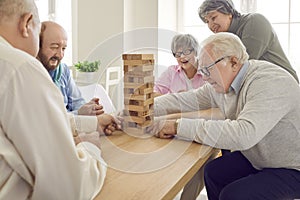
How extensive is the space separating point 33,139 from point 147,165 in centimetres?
44

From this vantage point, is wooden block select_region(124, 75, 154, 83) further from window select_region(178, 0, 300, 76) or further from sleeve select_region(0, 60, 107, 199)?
window select_region(178, 0, 300, 76)

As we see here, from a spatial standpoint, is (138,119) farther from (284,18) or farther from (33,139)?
(284,18)

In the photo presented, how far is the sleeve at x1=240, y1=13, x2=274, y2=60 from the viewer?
6.84 feet

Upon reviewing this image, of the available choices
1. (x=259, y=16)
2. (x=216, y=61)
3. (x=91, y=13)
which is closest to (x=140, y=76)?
(x=216, y=61)

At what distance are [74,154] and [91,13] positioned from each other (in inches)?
138

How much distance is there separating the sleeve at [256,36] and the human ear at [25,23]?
5.05ft

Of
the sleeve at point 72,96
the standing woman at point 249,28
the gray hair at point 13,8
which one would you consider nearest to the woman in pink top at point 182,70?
the standing woman at point 249,28

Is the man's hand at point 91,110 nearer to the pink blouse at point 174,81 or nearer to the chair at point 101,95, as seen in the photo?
the chair at point 101,95

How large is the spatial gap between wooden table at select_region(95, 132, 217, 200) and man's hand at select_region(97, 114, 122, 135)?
3 centimetres

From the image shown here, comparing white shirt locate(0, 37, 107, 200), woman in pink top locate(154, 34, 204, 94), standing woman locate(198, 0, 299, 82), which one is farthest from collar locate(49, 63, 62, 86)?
white shirt locate(0, 37, 107, 200)

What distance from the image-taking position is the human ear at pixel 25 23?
2.63 ft

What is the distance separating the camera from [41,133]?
2.24 feet

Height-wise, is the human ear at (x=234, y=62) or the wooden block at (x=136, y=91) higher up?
the human ear at (x=234, y=62)

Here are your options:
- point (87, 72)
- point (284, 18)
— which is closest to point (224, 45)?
point (87, 72)
